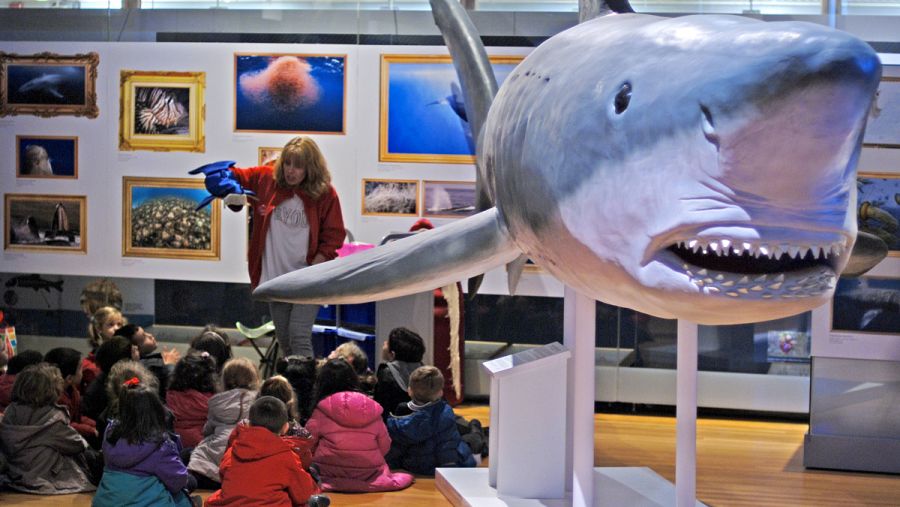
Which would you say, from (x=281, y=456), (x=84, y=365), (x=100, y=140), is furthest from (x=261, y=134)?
(x=281, y=456)

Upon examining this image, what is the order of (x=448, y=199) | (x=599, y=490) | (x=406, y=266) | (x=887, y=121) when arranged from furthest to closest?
(x=448, y=199), (x=887, y=121), (x=599, y=490), (x=406, y=266)

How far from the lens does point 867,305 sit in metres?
7.26

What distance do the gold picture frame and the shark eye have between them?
5419 mm

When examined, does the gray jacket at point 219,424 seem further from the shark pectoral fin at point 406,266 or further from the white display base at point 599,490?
the shark pectoral fin at point 406,266

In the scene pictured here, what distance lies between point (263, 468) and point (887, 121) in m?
4.33

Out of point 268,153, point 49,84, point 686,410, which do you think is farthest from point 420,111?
point 686,410

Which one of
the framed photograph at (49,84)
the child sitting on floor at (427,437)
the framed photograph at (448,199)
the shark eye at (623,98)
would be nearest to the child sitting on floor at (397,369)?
the child sitting on floor at (427,437)

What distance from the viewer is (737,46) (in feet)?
8.73

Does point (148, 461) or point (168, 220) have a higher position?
point (168, 220)

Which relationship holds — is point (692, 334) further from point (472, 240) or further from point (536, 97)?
point (536, 97)

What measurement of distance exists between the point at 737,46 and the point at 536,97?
0.88 m

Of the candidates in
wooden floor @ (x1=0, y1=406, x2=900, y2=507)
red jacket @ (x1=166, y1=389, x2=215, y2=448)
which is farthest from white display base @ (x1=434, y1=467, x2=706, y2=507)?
red jacket @ (x1=166, y1=389, x2=215, y2=448)

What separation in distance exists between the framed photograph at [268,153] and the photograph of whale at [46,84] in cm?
140

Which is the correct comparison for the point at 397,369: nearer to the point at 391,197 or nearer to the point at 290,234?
the point at 290,234
